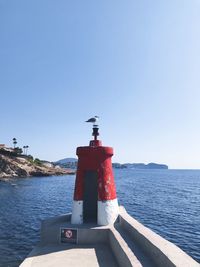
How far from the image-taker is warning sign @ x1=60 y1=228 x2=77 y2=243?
13.8 m

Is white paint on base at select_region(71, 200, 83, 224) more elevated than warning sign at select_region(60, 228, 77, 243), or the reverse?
white paint on base at select_region(71, 200, 83, 224)

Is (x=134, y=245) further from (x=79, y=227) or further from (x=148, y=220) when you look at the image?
(x=148, y=220)

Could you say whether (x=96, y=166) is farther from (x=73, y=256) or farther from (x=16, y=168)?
(x=16, y=168)

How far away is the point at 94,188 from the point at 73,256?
13.4ft

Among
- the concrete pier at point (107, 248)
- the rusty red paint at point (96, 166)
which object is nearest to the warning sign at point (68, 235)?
the concrete pier at point (107, 248)

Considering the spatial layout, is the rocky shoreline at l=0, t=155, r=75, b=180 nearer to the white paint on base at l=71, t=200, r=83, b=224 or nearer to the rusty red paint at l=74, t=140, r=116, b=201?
the white paint on base at l=71, t=200, r=83, b=224

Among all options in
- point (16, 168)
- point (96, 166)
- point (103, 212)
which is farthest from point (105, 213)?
Answer: point (16, 168)

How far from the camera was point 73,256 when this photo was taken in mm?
12219

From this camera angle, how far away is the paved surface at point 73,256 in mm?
11406

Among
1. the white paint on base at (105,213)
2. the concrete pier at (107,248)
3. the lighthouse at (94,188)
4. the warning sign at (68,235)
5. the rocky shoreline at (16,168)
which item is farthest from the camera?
the rocky shoreline at (16,168)

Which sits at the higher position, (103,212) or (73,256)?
(103,212)

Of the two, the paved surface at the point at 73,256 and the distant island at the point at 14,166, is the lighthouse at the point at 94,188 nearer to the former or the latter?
the paved surface at the point at 73,256

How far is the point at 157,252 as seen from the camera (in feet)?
31.7

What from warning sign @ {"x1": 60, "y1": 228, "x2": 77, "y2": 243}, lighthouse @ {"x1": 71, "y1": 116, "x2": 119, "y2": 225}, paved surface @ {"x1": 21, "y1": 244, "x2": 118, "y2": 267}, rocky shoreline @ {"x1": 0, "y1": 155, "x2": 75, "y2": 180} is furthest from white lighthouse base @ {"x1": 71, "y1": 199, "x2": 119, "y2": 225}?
rocky shoreline @ {"x1": 0, "y1": 155, "x2": 75, "y2": 180}
